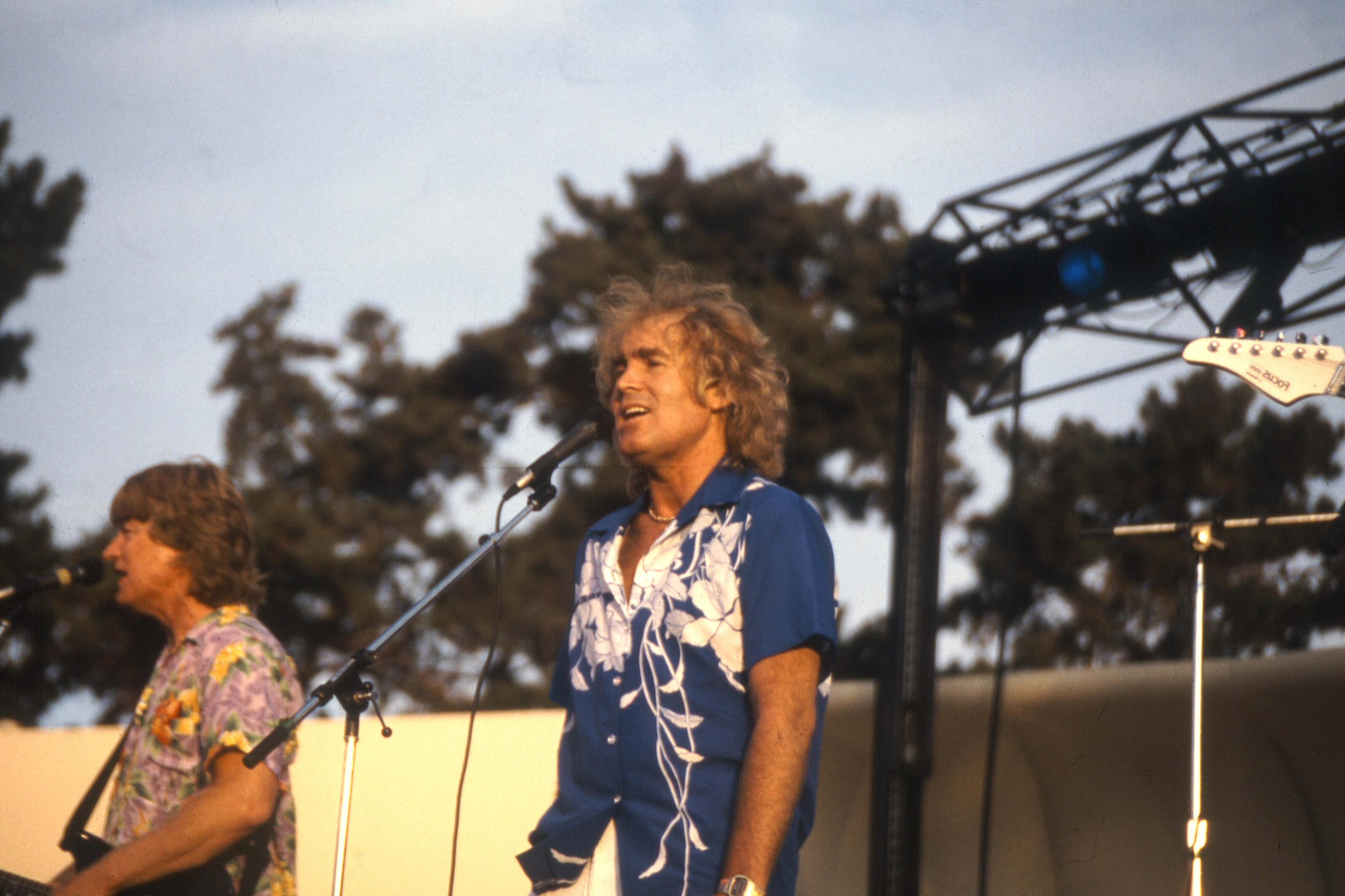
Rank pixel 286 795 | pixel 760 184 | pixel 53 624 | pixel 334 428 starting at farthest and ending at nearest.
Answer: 1. pixel 760 184
2. pixel 334 428
3. pixel 53 624
4. pixel 286 795

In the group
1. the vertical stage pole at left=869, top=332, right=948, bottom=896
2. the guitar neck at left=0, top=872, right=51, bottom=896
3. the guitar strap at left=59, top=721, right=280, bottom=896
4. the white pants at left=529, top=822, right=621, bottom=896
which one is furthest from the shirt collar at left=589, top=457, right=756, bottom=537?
the vertical stage pole at left=869, top=332, right=948, bottom=896

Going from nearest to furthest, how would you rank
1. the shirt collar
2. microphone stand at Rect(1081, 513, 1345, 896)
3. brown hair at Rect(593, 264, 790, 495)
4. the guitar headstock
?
1. the shirt collar
2. brown hair at Rect(593, 264, 790, 495)
3. microphone stand at Rect(1081, 513, 1345, 896)
4. the guitar headstock

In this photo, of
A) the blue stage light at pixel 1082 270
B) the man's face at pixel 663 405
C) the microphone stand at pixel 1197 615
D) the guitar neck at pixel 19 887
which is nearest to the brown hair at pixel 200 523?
the guitar neck at pixel 19 887

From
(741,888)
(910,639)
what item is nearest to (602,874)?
(741,888)

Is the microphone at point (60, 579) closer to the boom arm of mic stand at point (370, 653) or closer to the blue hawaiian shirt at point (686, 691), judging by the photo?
the boom arm of mic stand at point (370, 653)

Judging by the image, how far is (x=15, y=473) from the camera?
12.3 metres

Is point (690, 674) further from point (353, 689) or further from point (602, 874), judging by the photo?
point (353, 689)

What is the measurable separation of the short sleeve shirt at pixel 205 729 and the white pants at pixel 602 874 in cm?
106

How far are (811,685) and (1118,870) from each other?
2.84 metres

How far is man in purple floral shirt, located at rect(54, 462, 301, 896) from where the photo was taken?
2.68 metres

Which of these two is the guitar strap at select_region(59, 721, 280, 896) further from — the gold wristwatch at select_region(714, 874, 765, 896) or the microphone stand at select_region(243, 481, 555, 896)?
the gold wristwatch at select_region(714, 874, 765, 896)

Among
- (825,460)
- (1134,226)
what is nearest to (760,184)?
(825,460)

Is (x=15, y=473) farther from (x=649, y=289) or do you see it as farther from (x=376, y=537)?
(x=649, y=289)

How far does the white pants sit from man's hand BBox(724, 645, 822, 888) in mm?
192
